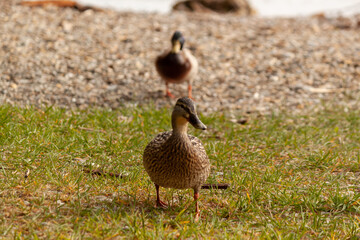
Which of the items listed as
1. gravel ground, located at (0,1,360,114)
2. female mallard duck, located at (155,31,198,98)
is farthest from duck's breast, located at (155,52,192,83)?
gravel ground, located at (0,1,360,114)

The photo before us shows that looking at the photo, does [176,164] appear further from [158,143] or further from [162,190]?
[162,190]

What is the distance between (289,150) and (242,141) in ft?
1.79

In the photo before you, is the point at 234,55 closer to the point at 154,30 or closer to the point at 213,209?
the point at 154,30

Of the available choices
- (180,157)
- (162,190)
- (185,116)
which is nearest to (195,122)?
(185,116)

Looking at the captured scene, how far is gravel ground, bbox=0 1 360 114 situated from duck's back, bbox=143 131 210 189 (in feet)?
10.4

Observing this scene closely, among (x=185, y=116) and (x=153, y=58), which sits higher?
(x=185, y=116)

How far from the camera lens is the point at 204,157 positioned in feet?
11.9

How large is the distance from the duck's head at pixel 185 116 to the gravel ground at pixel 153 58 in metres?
3.25

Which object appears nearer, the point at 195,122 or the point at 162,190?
the point at 195,122

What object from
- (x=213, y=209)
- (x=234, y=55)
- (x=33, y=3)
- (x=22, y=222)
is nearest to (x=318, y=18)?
(x=234, y=55)

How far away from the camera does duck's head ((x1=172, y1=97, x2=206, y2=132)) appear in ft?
11.3

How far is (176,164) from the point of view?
348 cm

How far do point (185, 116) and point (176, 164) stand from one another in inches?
13.8

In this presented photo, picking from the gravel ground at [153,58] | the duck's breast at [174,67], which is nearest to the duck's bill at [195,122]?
the gravel ground at [153,58]
